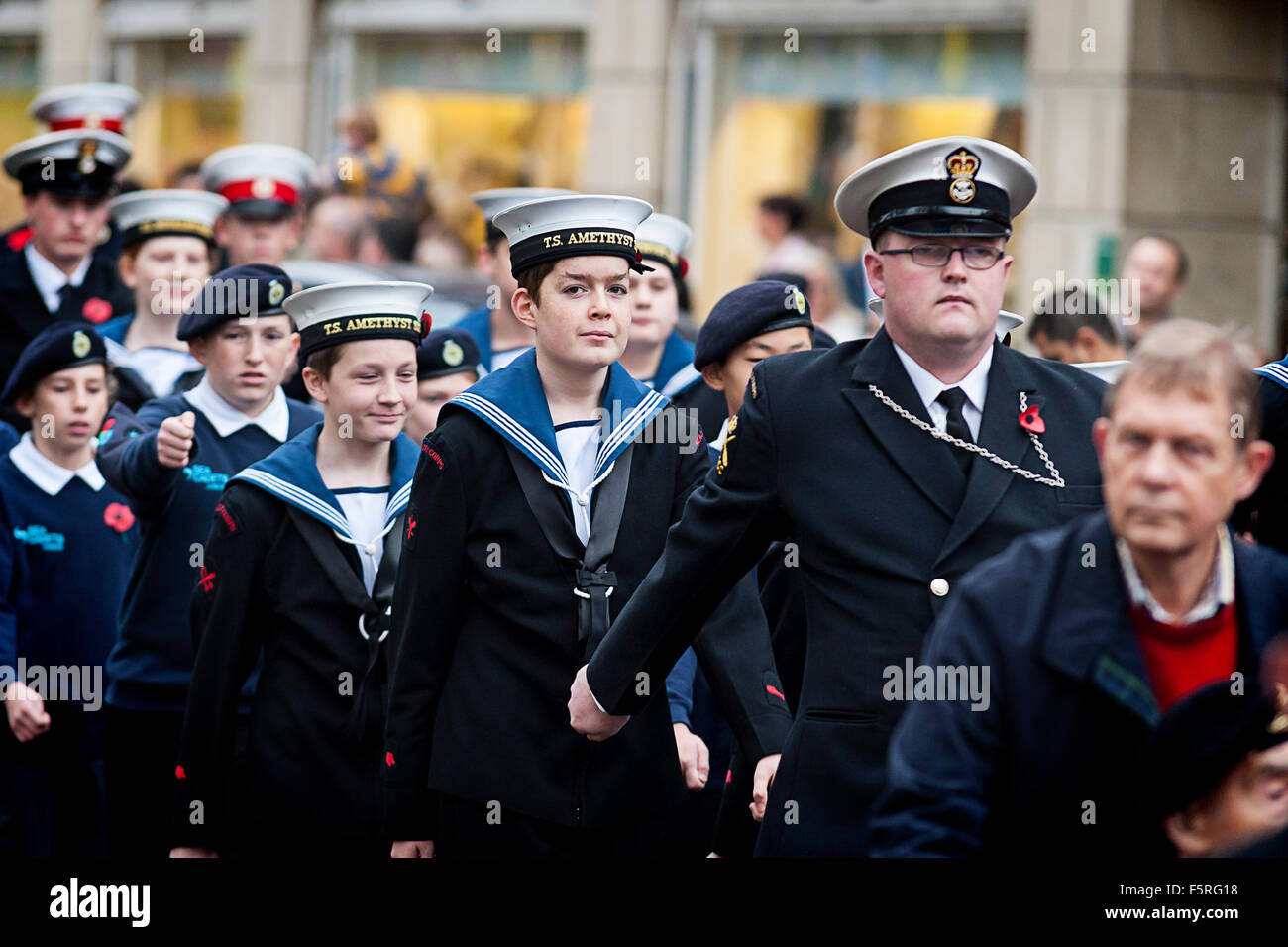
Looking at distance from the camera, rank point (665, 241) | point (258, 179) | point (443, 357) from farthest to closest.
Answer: point (258, 179), point (665, 241), point (443, 357)

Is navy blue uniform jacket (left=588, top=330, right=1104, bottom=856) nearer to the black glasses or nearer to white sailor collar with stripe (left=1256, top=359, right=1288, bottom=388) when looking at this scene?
the black glasses

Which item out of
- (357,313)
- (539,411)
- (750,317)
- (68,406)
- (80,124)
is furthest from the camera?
(80,124)

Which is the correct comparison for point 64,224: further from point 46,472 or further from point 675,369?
point 675,369

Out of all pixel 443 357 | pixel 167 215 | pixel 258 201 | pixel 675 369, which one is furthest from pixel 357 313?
pixel 258 201

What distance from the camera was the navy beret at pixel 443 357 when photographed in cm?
656

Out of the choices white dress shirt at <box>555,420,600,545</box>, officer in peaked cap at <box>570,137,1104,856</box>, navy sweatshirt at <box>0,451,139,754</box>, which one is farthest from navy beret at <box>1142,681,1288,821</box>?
navy sweatshirt at <box>0,451,139,754</box>

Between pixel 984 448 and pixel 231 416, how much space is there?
323 centimetres

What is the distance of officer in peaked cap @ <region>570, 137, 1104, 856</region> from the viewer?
3.66 metres

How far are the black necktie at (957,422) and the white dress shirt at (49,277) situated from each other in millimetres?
5654

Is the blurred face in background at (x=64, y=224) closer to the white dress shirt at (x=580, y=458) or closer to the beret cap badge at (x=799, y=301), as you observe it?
the beret cap badge at (x=799, y=301)

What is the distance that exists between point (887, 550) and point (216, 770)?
242 cm

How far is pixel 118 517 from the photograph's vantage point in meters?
6.75

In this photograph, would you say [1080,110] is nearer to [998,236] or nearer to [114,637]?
[114,637]

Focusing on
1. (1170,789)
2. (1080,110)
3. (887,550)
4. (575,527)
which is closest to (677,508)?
(575,527)
